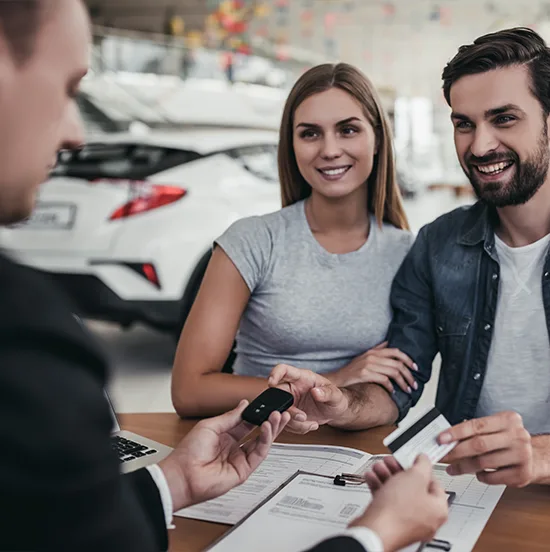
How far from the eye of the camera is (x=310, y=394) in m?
1.44

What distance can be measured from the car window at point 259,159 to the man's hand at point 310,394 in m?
2.53

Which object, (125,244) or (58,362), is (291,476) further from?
(125,244)

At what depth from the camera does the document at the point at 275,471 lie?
111cm

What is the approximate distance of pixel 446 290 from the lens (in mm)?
1789

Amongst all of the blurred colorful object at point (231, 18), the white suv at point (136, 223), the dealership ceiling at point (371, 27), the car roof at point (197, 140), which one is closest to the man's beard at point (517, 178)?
the white suv at point (136, 223)

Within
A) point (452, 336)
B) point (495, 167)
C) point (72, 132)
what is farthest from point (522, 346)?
point (72, 132)

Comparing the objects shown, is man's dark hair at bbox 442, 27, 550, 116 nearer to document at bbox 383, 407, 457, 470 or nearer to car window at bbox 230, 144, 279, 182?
document at bbox 383, 407, 457, 470

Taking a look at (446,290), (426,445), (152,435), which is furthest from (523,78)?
(152,435)

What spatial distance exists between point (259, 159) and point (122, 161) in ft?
2.35

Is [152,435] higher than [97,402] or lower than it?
lower

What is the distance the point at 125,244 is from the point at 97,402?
3.04 meters

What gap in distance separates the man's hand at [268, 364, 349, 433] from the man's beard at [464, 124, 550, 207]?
0.57 meters

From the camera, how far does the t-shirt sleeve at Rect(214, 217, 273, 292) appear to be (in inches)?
72.9

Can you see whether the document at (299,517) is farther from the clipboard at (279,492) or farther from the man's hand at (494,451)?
the man's hand at (494,451)
